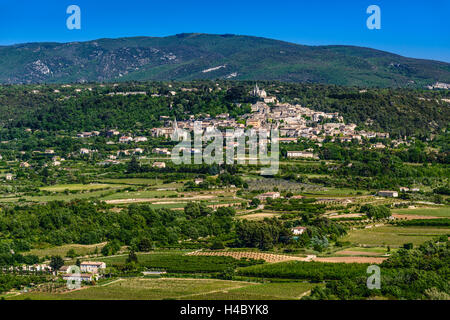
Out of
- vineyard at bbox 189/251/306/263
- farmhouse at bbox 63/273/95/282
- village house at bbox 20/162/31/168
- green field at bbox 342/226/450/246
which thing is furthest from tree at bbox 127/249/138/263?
village house at bbox 20/162/31/168

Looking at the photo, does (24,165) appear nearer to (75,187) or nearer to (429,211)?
(75,187)

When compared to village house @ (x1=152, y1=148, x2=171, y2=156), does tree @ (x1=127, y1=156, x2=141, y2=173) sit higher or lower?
lower

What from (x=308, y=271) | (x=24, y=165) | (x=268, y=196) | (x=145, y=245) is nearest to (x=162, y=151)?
(x=24, y=165)

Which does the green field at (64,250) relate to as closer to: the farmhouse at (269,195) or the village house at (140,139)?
the farmhouse at (269,195)

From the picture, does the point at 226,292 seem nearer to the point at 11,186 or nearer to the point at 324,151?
the point at 11,186

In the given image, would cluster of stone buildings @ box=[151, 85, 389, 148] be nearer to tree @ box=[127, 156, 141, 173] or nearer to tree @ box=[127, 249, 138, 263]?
tree @ box=[127, 156, 141, 173]
